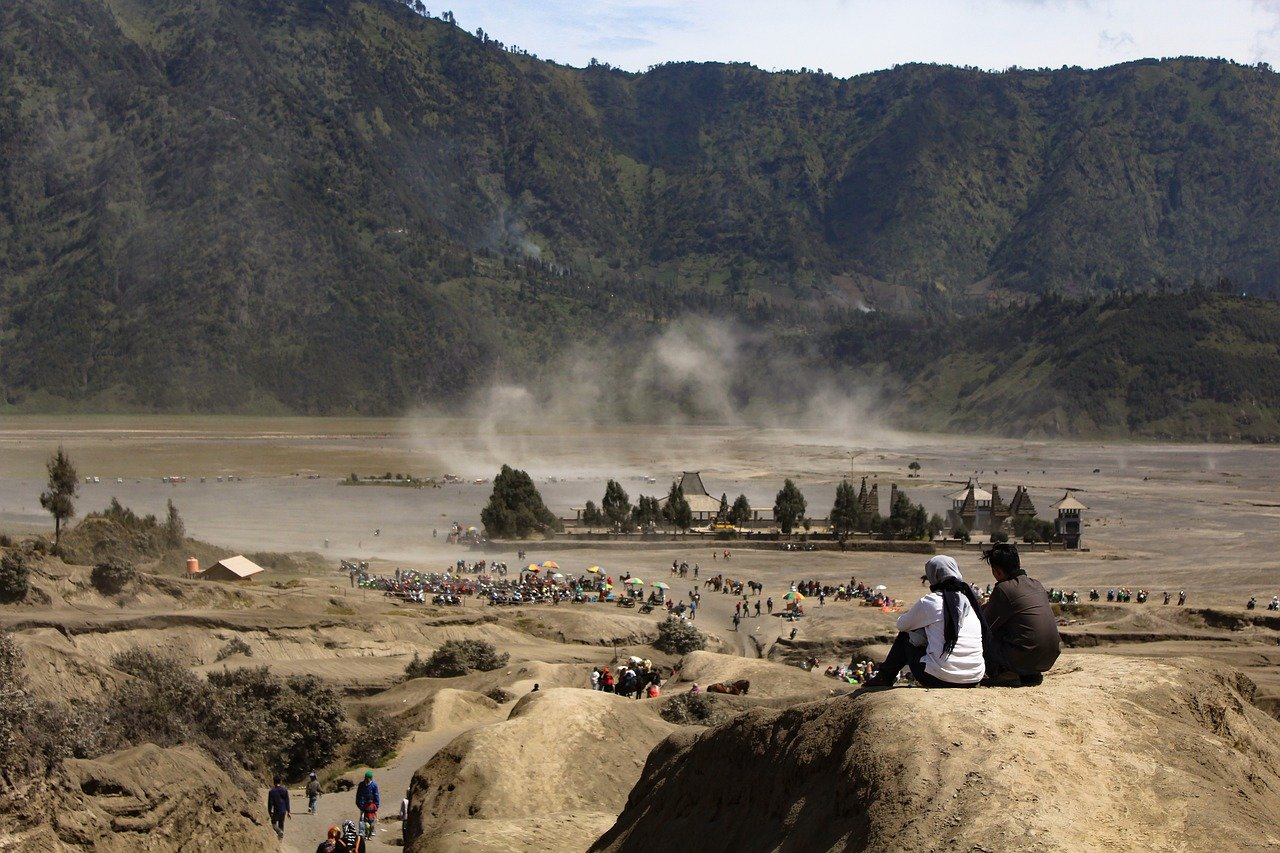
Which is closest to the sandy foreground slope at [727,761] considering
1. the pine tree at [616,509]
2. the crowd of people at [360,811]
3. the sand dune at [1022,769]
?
the sand dune at [1022,769]

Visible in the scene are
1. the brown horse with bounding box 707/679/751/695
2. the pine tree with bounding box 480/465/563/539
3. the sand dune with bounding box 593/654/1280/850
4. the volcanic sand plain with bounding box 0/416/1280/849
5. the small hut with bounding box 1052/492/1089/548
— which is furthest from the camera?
the pine tree with bounding box 480/465/563/539

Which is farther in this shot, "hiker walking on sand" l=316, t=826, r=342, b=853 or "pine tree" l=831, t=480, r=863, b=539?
"pine tree" l=831, t=480, r=863, b=539

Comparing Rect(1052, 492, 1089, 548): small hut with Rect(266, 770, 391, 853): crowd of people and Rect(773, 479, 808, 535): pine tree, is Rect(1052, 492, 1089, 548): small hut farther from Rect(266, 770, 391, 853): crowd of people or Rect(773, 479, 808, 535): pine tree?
Rect(266, 770, 391, 853): crowd of people

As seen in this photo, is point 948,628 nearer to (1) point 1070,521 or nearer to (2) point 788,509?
(1) point 1070,521

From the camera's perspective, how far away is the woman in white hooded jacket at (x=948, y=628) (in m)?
11.4

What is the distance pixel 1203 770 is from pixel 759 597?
5169cm

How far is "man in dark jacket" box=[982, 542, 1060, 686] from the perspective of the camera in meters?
11.5

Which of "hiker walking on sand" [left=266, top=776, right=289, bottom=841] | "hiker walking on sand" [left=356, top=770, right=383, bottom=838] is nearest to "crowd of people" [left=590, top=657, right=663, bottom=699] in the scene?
"hiker walking on sand" [left=356, top=770, right=383, bottom=838]

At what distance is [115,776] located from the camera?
18.3m

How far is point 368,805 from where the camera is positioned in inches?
869

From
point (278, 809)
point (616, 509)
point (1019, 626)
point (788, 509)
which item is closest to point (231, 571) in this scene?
point (616, 509)

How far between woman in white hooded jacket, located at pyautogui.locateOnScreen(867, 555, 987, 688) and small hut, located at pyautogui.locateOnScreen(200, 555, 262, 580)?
1887 inches

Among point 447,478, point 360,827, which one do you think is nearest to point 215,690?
point 360,827

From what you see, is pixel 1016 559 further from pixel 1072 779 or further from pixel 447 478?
pixel 447 478
